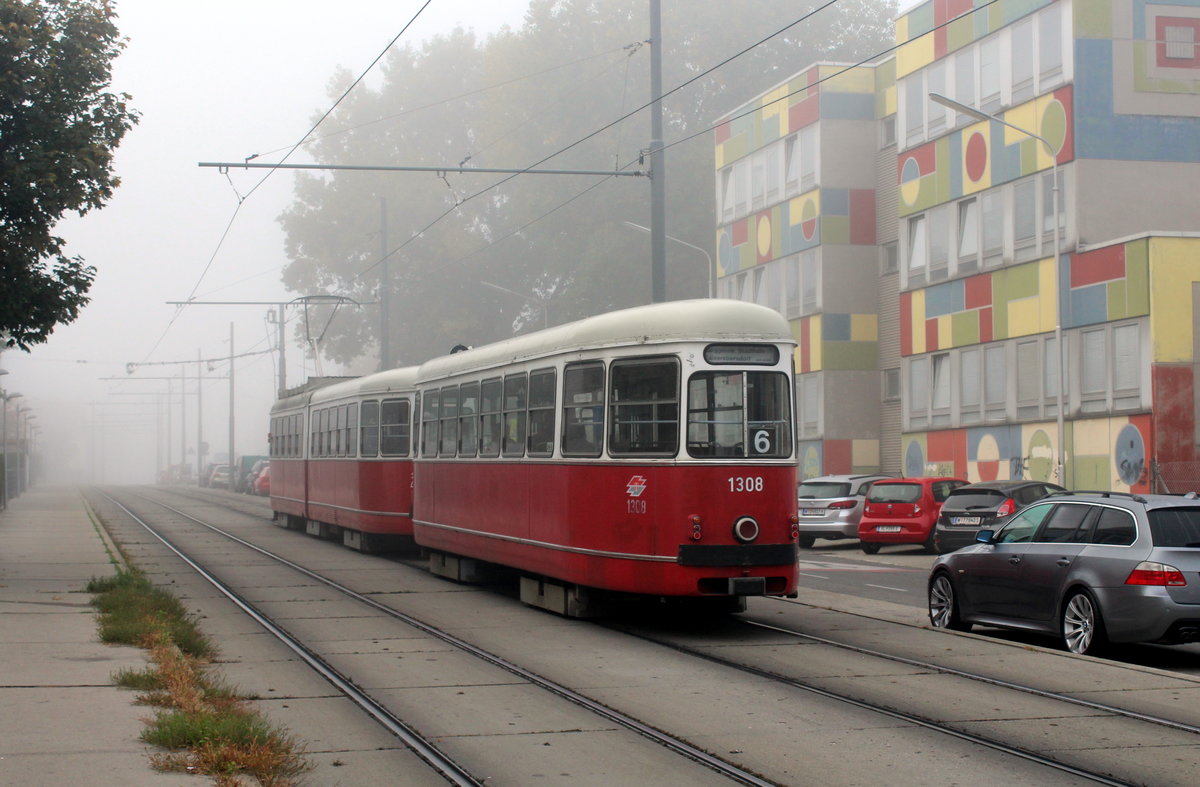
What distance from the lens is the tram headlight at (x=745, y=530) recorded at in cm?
1373

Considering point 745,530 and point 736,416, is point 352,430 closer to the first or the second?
point 736,416

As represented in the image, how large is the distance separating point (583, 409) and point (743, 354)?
1.78m

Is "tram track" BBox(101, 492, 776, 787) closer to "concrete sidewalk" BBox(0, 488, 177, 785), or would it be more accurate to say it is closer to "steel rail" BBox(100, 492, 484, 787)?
"steel rail" BBox(100, 492, 484, 787)

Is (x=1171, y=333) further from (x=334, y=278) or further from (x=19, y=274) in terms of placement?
(x=334, y=278)

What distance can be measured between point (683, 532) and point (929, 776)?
5.89 metres

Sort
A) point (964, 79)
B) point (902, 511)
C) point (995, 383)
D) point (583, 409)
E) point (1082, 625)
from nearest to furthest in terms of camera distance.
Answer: point (1082, 625) < point (583, 409) < point (902, 511) < point (995, 383) < point (964, 79)

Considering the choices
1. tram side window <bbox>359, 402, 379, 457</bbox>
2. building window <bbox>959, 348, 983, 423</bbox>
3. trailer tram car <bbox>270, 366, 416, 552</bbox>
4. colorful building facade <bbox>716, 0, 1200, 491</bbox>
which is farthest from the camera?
building window <bbox>959, 348, 983, 423</bbox>

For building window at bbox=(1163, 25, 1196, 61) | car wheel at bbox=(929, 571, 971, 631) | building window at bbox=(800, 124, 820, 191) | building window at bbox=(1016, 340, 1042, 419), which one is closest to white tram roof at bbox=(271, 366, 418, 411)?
car wheel at bbox=(929, 571, 971, 631)

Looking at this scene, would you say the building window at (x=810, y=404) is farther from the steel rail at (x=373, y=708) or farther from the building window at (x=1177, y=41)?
the steel rail at (x=373, y=708)

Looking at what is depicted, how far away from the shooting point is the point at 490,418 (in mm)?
17906

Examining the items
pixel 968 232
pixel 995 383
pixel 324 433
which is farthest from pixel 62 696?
pixel 968 232

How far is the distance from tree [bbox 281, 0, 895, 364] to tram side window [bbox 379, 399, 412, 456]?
112ft

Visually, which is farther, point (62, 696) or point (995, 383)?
point (995, 383)

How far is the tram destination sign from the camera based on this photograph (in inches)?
550
